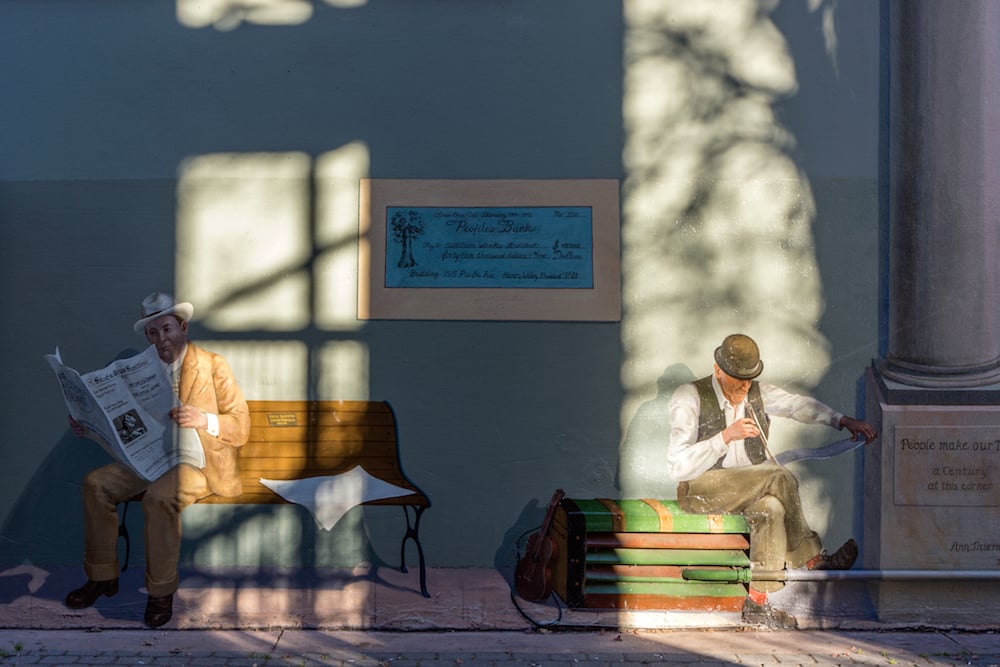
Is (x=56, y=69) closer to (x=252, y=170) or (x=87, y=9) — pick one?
(x=87, y=9)

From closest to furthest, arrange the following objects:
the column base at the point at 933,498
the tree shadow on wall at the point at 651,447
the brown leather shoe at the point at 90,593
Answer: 1. the column base at the point at 933,498
2. the brown leather shoe at the point at 90,593
3. the tree shadow on wall at the point at 651,447

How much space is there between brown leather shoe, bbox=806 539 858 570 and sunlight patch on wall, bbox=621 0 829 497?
708 millimetres

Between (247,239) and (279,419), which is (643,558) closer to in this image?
(279,419)

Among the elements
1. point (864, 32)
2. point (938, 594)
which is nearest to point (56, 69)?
point (864, 32)

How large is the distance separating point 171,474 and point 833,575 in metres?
4.13

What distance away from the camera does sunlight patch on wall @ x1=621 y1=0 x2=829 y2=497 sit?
6117mm

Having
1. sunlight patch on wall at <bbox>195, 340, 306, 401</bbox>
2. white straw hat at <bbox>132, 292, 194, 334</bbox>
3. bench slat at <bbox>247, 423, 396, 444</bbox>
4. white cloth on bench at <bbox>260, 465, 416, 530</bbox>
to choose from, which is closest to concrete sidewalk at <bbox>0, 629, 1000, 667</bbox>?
white cloth on bench at <bbox>260, 465, 416, 530</bbox>

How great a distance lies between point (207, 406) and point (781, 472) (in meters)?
3.59


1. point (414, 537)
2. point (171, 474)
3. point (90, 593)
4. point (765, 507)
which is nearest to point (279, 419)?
point (171, 474)

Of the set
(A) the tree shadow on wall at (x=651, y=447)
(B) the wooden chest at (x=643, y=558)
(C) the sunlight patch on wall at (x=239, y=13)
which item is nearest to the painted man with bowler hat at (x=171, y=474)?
(C) the sunlight patch on wall at (x=239, y=13)

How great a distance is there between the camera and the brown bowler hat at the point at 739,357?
6.09m

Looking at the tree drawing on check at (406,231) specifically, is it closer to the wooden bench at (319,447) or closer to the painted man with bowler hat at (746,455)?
the wooden bench at (319,447)

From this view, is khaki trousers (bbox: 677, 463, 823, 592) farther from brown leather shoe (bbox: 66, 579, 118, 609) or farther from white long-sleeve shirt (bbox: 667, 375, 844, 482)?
brown leather shoe (bbox: 66, 579, 118, 609)

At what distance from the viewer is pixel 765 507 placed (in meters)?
6.09
